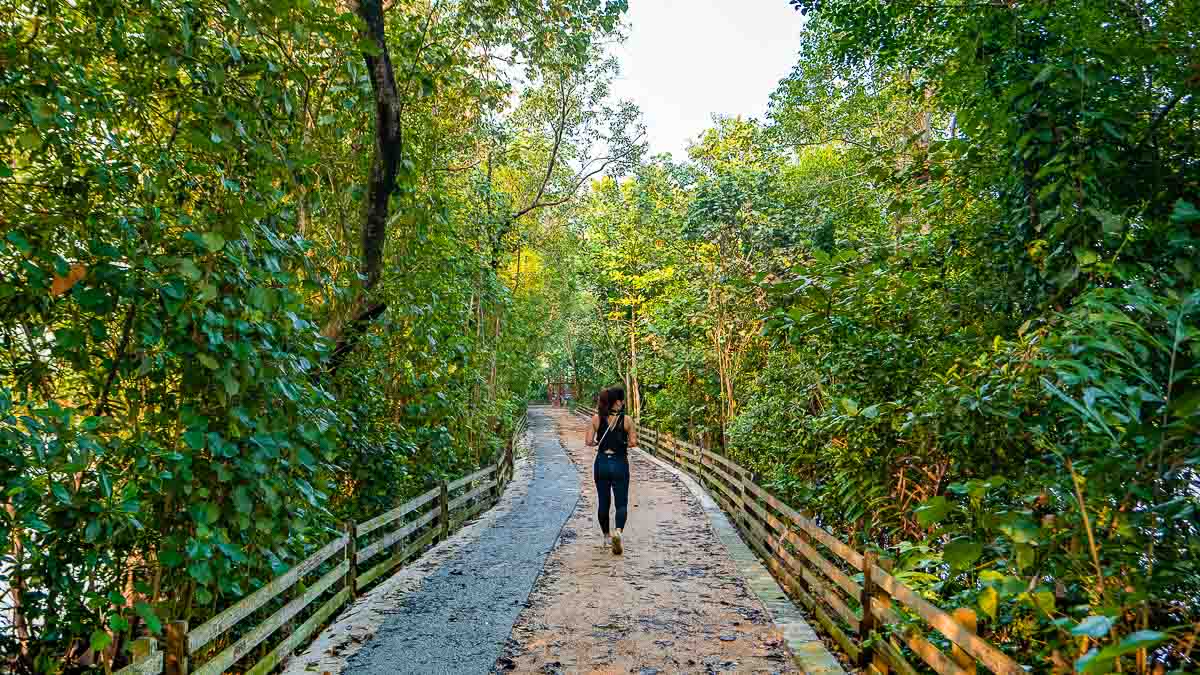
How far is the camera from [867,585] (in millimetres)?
5379

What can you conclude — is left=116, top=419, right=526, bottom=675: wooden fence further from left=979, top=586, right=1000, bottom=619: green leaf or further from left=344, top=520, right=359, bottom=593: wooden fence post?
left=979, top=586, right=1000, bottom=619: green leaf

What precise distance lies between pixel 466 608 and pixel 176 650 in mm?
3345

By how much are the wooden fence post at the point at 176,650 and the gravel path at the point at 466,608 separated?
1.61 m

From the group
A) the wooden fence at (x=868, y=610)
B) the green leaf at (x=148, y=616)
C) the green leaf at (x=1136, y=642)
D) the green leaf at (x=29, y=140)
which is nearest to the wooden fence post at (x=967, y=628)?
the wooden fence at (x=868, y=610)

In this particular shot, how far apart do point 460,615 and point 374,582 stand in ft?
7.60

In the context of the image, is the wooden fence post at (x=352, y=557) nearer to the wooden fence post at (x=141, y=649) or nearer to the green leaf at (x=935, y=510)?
the wooden fence post at (x=141, y=649)

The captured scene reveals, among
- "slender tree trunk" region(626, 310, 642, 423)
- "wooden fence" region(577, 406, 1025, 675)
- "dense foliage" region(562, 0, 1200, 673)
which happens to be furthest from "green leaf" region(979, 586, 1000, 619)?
"slender tree trunk" region(626, 310, 642, 423)

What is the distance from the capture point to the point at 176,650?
402cm

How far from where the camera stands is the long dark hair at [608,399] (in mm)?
9091

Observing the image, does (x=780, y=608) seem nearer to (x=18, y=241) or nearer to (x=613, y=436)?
(x=613, y=436)

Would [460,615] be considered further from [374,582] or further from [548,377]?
[548,377]

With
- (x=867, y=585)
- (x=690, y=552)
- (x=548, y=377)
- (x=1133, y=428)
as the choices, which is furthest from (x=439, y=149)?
(x=548, y=377)

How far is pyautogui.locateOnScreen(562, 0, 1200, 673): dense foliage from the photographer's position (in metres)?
2.82

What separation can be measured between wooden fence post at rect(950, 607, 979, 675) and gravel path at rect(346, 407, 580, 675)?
326cm
